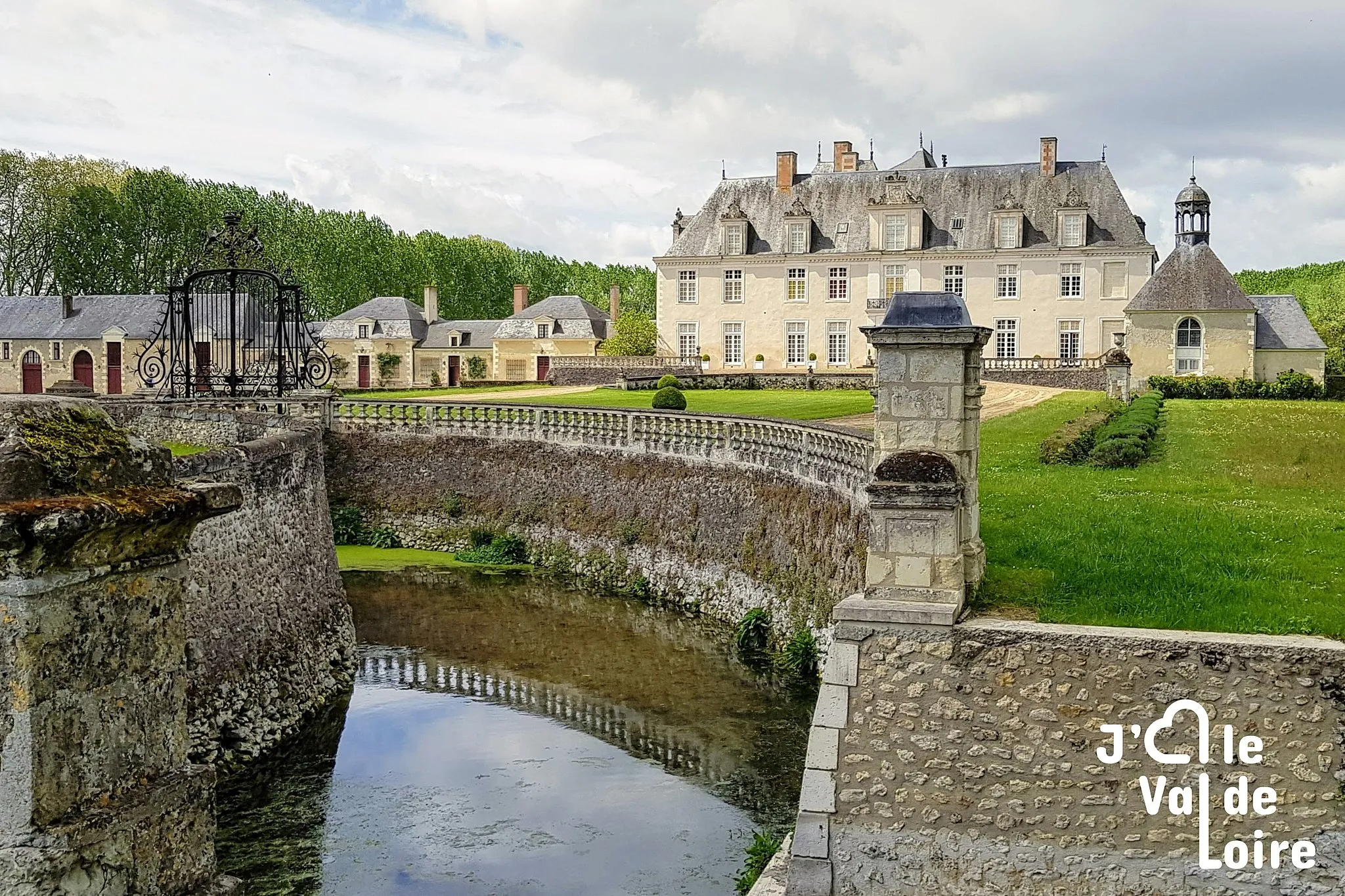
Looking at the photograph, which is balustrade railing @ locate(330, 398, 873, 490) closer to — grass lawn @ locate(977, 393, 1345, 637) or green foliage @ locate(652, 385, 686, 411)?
grass lawn @ locate(977, 393, 1345, 637)

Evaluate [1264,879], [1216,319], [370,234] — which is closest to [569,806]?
[1264,879]

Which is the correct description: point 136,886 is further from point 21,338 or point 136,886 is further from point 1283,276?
point 1283,276

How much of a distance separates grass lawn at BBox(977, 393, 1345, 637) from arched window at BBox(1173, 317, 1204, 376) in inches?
787

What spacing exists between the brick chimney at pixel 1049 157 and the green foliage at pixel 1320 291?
985 centimetres

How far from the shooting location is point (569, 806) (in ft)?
37.9

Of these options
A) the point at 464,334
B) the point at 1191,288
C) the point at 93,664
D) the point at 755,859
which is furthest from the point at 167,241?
the point at 93,664

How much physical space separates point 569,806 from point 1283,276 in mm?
70778

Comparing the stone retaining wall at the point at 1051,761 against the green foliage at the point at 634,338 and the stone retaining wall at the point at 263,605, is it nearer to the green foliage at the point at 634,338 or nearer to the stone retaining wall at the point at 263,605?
the stone retaining wall at the point at 263,605

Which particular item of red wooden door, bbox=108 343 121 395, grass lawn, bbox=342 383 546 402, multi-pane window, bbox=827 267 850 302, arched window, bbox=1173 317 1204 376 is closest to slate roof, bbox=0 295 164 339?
red wooden door, bbox=108 343 121 395

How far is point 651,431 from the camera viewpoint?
22.4m

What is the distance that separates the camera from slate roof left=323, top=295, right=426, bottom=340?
5253 cm

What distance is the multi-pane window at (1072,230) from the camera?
146 ft

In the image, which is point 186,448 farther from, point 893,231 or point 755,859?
point 893,231

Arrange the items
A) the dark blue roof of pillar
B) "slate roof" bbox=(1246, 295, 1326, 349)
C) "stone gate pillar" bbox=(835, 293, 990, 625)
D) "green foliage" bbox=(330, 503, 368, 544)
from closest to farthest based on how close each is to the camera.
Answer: "stone gate pillar" bbox=(835, 293, 990, 625), the dark blue roof of pillar, "green foliage" bbox=(330, 503, 368, 544), "slate roof" bbox=(1246, 295, 1326, 349)
